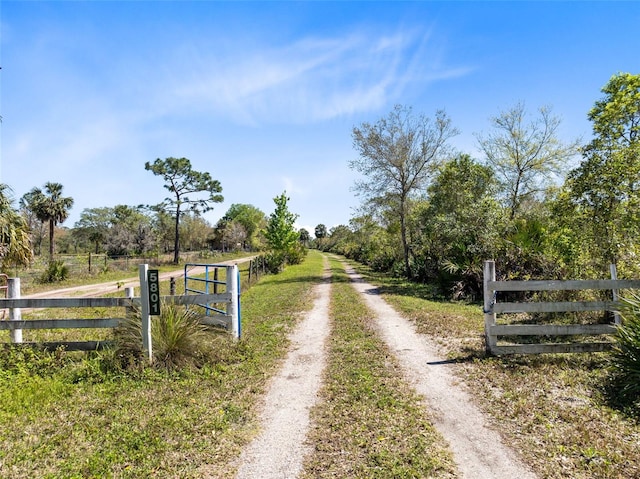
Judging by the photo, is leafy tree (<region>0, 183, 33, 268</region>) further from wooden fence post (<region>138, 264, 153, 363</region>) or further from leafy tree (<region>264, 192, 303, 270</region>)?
leafy tree (<region>264, 192, 303, 270</region>)

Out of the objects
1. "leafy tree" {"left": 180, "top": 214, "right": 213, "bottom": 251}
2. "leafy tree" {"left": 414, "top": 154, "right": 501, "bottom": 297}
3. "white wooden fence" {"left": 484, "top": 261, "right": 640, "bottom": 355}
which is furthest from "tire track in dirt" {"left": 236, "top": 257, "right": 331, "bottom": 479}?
"leafy tree" {"left": 180, "top": 214, "right": 213, "bottom": 251}

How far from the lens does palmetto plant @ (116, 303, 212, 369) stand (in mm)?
5792

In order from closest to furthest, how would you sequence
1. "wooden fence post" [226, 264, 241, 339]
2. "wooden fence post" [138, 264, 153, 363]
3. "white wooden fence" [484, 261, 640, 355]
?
"wooden fence post" [138, 264, 153, 363], "white wooden fence" [484, 261, 640, 355], "wooden fence post" [226, 264, 241, 339]

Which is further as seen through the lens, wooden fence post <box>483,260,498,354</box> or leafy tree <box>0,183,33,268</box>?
leafy tree <box>0,183,33,268</box>

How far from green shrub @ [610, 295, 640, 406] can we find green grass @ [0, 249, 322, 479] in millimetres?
4644

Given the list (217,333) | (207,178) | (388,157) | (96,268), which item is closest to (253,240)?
(207,178)

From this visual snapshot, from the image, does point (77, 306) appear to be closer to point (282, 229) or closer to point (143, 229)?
point (282, 229)

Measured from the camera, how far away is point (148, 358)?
5672 millimetres

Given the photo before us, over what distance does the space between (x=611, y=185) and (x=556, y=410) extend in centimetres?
652

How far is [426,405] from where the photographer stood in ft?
15.0

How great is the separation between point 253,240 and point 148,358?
7644cm

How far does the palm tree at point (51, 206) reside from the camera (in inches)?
1462

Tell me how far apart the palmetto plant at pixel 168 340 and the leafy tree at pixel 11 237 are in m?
10.6

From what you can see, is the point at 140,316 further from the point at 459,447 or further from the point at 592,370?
the point at 592,370
